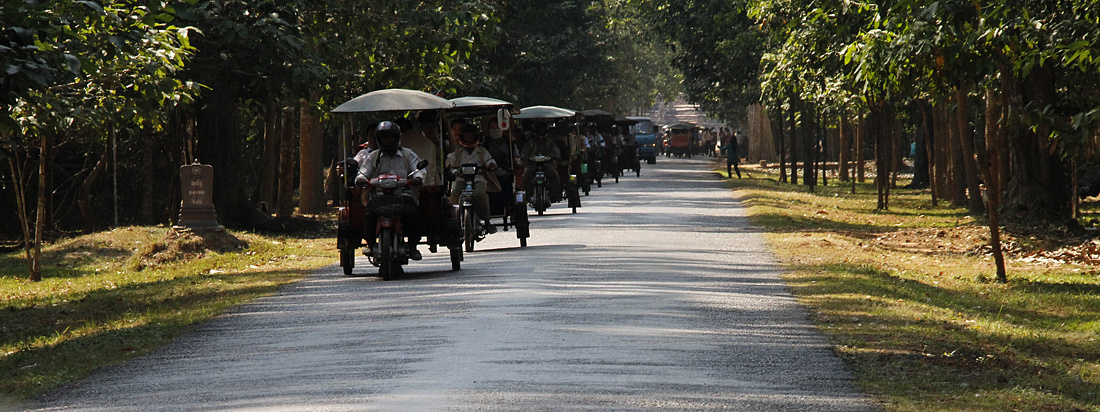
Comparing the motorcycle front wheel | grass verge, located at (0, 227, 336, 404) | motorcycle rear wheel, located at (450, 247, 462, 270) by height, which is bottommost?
grass verge, located at (0, 227, 336, 404)

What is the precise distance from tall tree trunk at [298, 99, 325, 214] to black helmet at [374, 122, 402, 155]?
48.5 ft

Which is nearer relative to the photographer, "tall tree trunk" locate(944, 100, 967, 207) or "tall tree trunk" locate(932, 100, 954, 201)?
"tall tree trunk" locate(944, 100, 967, 207)

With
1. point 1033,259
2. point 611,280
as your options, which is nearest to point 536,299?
point 611,280

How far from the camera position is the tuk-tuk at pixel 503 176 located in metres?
18.1

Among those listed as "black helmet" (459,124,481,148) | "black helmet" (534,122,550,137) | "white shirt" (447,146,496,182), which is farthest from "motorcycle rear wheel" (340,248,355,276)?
"black helmet" (534,122,550,137)

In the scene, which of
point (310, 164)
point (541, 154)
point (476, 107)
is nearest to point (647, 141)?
point (310, 164)

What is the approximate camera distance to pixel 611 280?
13789mm

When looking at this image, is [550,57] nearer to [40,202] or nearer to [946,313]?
[40,202]

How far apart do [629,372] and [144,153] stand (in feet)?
78.8

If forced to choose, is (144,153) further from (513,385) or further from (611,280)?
(513,385)

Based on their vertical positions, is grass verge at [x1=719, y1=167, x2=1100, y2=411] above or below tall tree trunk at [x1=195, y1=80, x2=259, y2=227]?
below

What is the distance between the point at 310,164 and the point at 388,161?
15.7 m

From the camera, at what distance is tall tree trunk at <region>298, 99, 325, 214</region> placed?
29.3 metres

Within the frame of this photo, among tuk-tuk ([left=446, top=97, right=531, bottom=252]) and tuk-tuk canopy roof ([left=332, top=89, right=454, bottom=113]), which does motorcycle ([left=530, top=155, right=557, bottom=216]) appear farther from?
tuk-tuk canopy roof ([left=332, top=89, right=454, bottom=113])
